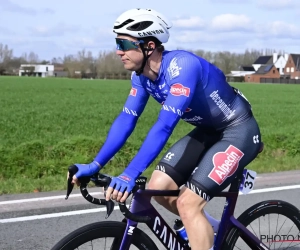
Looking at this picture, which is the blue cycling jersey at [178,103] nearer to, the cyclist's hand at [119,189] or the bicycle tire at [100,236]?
the cyclist's hand at [119,189]

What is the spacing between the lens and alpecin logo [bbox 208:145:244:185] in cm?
340

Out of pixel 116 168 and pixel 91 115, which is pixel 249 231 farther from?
pixel 91 115

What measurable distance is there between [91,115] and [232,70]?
14458 centimetres

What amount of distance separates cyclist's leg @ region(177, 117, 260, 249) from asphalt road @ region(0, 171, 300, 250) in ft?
6.57

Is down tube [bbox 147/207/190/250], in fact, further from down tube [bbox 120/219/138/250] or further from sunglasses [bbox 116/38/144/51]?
sunglasses [bbox 116/38/144/51]

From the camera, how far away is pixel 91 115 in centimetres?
2017

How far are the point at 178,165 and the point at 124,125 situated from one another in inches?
18.2

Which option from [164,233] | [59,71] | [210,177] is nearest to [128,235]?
[164,233]

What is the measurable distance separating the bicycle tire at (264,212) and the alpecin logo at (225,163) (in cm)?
48

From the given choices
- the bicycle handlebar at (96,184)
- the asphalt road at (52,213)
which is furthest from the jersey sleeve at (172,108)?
the asphalt road at (52,213)

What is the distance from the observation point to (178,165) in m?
3.60

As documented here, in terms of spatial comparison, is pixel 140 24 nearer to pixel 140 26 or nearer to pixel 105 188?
pixel 140 26

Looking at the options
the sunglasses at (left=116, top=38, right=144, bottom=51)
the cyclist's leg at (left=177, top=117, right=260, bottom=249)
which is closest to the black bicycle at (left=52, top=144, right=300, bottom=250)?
the cyclist's leg at (left=177, top=117, right=260, bottom=249)

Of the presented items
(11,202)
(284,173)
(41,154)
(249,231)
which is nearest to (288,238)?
(249,231)
